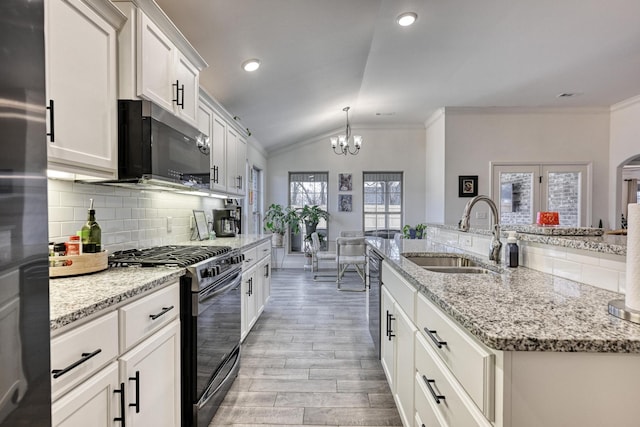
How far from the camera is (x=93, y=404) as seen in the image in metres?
0.95

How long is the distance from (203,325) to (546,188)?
5530 mm

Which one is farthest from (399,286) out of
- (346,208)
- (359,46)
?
(346,208)

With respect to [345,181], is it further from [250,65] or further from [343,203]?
[250,65]

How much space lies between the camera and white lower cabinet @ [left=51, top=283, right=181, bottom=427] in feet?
2.81

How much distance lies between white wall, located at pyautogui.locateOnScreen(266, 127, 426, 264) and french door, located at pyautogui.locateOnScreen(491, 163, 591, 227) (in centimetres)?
158

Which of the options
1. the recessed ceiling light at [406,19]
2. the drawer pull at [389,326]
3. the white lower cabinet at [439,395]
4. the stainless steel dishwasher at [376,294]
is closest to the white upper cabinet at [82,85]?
the white lower cabinet at [439,395]

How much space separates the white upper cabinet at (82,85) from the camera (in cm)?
115

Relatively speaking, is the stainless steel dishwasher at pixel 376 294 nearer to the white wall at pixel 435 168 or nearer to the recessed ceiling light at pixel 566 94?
the white wall at pixel 435 168

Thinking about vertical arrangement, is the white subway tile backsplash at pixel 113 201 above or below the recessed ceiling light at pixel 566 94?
below

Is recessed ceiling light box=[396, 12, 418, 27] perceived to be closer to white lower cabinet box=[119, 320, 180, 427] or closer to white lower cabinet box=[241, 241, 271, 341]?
white lower cabinet box=[241, 241, 271, 341]

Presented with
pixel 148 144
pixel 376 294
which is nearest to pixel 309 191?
pixel 376 294

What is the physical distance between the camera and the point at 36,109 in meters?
0.60

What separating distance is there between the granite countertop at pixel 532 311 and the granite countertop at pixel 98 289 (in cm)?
108

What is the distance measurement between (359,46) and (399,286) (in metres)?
2.51
